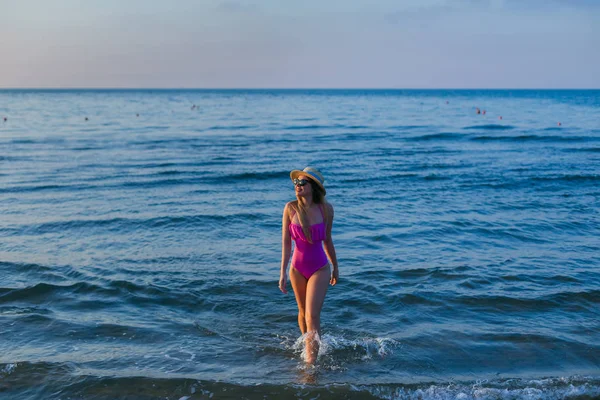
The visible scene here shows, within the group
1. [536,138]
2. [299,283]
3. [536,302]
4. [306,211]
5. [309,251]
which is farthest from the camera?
[536,138]

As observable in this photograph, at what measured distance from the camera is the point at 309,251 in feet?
21.5

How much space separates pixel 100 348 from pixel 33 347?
86cm

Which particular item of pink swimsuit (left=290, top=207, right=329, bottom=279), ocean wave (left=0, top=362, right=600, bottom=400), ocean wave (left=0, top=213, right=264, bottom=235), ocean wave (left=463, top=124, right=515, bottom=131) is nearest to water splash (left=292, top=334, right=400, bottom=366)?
ocean wave (left=0, top=362, right=600, bottom=400)

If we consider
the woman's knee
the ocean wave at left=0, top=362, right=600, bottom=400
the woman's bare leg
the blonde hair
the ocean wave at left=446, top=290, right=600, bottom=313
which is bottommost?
the ocean wave at left=0, top=362, right=600, bottom=400

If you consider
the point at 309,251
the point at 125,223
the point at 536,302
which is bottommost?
the point at 536,302

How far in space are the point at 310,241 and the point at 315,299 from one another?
0.69 m

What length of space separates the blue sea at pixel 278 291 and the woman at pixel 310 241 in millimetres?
861

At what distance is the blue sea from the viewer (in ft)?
21.6

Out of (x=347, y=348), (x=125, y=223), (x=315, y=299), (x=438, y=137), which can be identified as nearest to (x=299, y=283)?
(x=315, y=299)

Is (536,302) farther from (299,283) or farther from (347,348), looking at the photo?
(299,283)

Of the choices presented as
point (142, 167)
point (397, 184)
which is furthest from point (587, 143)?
point (142, 167)

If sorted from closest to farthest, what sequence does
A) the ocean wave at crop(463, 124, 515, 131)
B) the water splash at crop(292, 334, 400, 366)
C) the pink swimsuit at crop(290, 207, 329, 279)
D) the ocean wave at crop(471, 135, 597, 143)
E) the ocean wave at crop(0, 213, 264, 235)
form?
the pink swimsuit at crop(290, 207, 329, 279), the water splash at crop(292, 334, 400, 366), the ocean wave at crop(0, 213, 264, 235), the ocean wave at crop(471, 135, 597, 143), the ocean wave at crop(463, 124, 515, 131)

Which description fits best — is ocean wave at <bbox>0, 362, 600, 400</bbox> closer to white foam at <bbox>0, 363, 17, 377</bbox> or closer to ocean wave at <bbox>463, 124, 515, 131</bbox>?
white foam at <bbox>0, 363, 17, 377</bbox>

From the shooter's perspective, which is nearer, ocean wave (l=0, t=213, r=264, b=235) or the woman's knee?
the woman's knee
